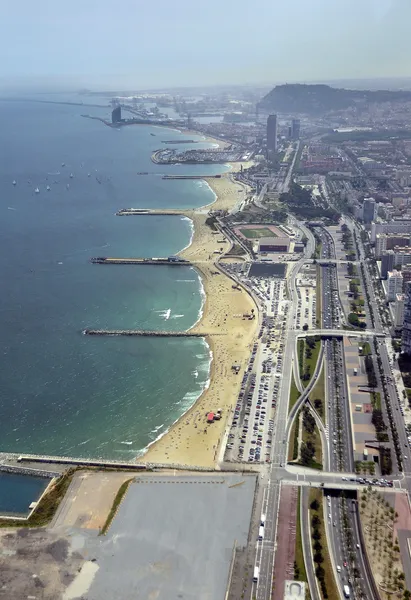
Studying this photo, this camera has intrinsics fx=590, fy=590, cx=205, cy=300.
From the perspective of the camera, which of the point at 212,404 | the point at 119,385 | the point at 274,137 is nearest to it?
the point at 212,404

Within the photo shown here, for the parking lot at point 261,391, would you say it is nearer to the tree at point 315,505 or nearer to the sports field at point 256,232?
the tree at point 315,505

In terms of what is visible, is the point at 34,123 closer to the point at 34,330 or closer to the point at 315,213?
the point at 315,213

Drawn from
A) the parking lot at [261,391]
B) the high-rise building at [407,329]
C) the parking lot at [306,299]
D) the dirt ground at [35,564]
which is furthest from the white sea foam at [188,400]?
the high-rise building at [407,329]

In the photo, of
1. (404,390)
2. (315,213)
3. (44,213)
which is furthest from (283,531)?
(44,213)

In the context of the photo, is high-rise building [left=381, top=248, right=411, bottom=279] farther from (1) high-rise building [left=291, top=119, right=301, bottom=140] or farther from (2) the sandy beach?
(1) high-rise building [left=291, top=119, right=301, bottom=140]

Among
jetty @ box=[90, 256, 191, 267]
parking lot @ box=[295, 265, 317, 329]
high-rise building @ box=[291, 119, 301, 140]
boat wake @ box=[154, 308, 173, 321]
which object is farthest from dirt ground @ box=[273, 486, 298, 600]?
high-rise building @ box=[291, 119, 301, 140]
